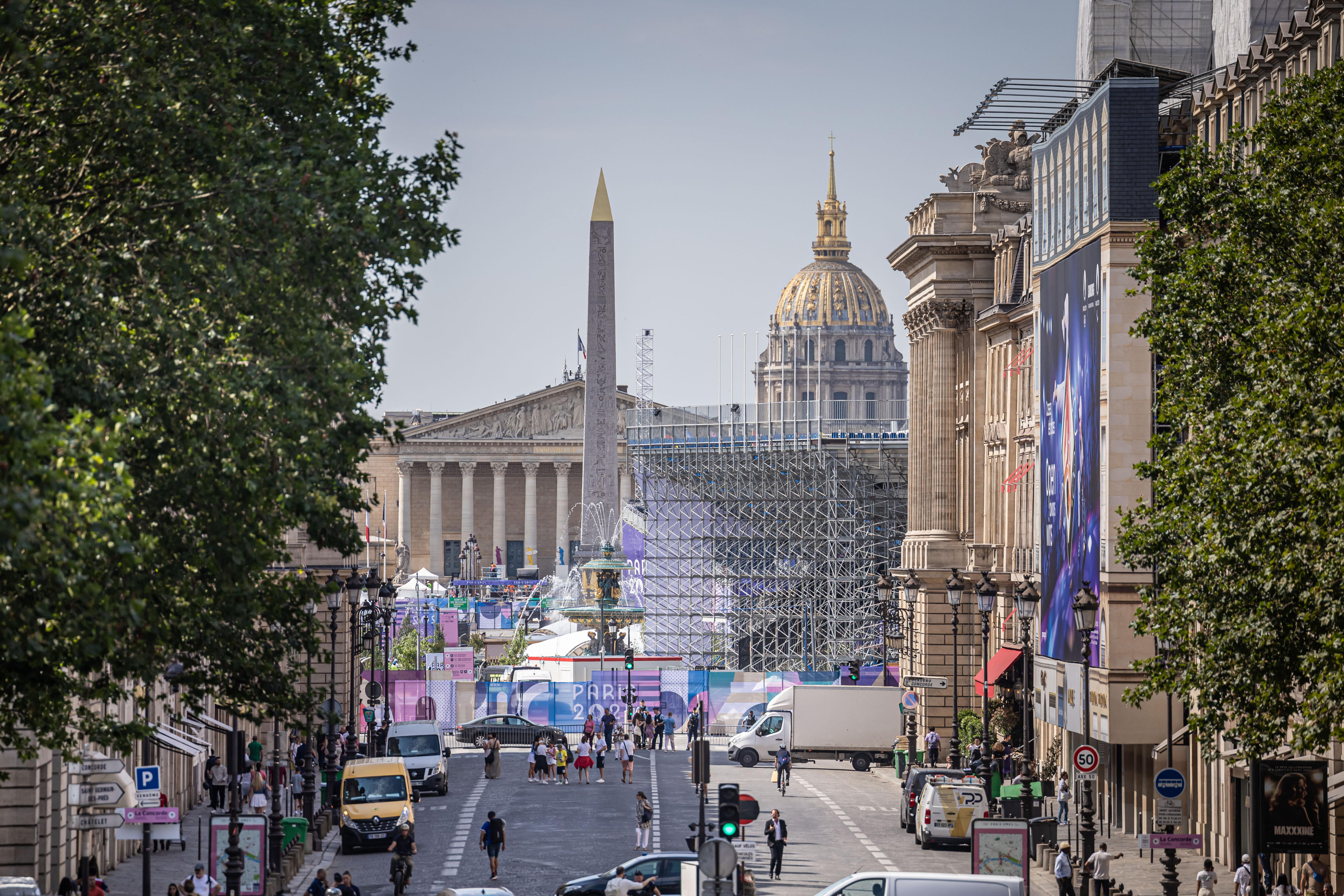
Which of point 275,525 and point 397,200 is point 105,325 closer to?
point 275,525

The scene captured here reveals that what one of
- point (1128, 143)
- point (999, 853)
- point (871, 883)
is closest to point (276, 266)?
point (871, 883)

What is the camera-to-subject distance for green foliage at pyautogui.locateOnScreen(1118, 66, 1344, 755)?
64.3 ft

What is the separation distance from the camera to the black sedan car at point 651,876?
2839 centimetres

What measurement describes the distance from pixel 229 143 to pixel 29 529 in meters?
6.65

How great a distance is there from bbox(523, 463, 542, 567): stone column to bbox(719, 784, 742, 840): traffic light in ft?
456

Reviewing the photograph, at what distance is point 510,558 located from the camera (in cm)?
17062

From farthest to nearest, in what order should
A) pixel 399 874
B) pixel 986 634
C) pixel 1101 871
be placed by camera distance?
pixel 986 634
pixel 399 874
pixel 1101 871

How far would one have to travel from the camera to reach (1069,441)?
43.6m

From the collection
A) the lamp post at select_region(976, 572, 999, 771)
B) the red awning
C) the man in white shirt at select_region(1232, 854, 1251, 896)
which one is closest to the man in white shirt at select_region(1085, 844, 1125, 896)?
the man in white shirt at select_region(1232, 854, 1251, 896)

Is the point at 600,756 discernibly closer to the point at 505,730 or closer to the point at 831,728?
the point at 831,728

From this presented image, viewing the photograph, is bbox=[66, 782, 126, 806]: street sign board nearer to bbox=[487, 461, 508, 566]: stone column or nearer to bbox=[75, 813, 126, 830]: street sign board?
bbox=[75, 813, 126, 830]: street sign board

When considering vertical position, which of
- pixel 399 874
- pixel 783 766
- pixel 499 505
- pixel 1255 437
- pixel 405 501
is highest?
pixel 405 501

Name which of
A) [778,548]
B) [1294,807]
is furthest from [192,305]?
[778,548]

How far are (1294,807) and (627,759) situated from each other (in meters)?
26.6
